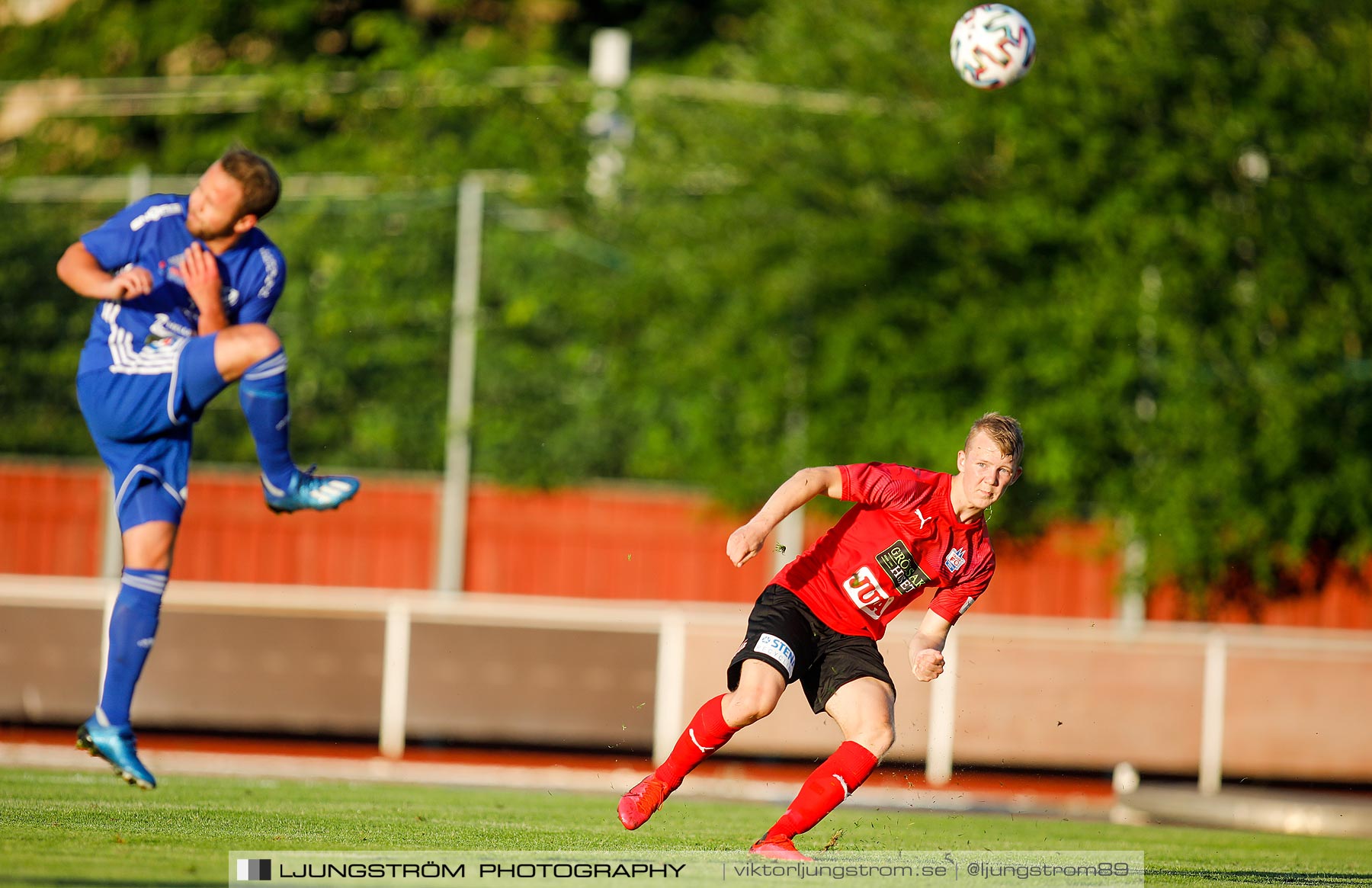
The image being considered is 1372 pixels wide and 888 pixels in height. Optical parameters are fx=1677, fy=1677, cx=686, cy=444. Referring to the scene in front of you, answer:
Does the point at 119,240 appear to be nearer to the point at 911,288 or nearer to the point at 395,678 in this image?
the point at 395,678

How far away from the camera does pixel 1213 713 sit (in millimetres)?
12352

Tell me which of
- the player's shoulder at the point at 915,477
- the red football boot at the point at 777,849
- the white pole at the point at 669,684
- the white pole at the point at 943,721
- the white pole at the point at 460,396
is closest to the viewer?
the red football boot at the point at 777,849

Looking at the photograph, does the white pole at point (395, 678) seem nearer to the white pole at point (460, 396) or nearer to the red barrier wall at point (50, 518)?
the white pole at point (460, 396)

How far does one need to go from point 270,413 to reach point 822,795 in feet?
8.02

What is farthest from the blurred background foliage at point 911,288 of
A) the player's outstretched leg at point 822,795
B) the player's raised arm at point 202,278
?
the player's raised arm at point 202,278

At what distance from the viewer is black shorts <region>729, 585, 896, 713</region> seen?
5.92 m

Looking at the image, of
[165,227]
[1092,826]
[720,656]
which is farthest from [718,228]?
[165,227]

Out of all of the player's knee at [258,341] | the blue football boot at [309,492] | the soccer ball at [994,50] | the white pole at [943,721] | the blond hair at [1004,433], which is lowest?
the white pole at [943,721]

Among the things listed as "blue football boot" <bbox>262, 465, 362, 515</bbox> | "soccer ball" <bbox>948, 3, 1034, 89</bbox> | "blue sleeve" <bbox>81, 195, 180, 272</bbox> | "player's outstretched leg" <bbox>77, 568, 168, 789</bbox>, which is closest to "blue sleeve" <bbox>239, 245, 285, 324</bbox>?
"blue sleeve" <bbox>81, 195, 180, 272</bbox>

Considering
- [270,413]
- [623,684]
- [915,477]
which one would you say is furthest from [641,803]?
[623,684]

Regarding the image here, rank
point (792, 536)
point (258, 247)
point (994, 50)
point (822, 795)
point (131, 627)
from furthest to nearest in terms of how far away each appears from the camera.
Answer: point (792, 536), point (994, 50), point (258, 247), point (131, 627), point (822, 795)

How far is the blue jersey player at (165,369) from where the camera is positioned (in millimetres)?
6125

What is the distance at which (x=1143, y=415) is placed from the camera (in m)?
15.4

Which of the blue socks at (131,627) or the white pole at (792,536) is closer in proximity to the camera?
the blue socks at (131,627)
